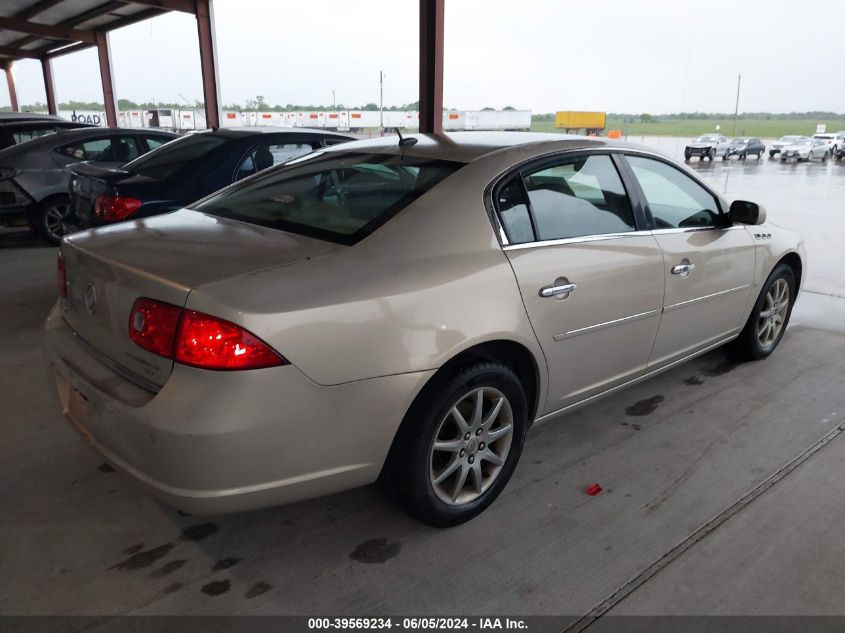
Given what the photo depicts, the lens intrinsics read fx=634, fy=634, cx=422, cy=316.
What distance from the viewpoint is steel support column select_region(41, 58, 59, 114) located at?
23.2 metres

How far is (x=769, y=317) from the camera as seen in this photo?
405 cm

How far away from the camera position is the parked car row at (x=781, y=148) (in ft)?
95.0

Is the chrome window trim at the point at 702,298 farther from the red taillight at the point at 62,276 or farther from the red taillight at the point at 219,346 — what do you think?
the red taillight at the point at 62,276

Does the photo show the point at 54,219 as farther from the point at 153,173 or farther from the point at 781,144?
the point at 781,144

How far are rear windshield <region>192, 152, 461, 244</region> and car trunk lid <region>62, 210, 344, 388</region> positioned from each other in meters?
0.14

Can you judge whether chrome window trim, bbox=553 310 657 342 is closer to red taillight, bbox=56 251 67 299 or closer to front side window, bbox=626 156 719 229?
front side window, bbox=626 156 719 229

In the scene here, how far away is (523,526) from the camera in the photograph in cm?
241

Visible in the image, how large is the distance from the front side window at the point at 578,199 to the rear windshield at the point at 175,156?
10.5 feet

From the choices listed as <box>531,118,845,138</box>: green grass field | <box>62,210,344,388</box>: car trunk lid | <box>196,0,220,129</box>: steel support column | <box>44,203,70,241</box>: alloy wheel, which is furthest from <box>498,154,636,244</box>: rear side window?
<box>531,118,845,138</box>: green grass field

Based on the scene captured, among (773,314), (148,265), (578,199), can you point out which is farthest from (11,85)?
(773,314)

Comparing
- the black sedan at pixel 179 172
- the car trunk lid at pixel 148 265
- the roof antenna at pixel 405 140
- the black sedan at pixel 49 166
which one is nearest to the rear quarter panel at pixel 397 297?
the car trunk lid at pixel 148 265

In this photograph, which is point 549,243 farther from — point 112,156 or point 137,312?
point 112,156

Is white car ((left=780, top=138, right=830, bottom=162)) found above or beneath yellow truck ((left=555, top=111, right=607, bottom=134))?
beneath

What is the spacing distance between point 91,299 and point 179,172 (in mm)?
2885
